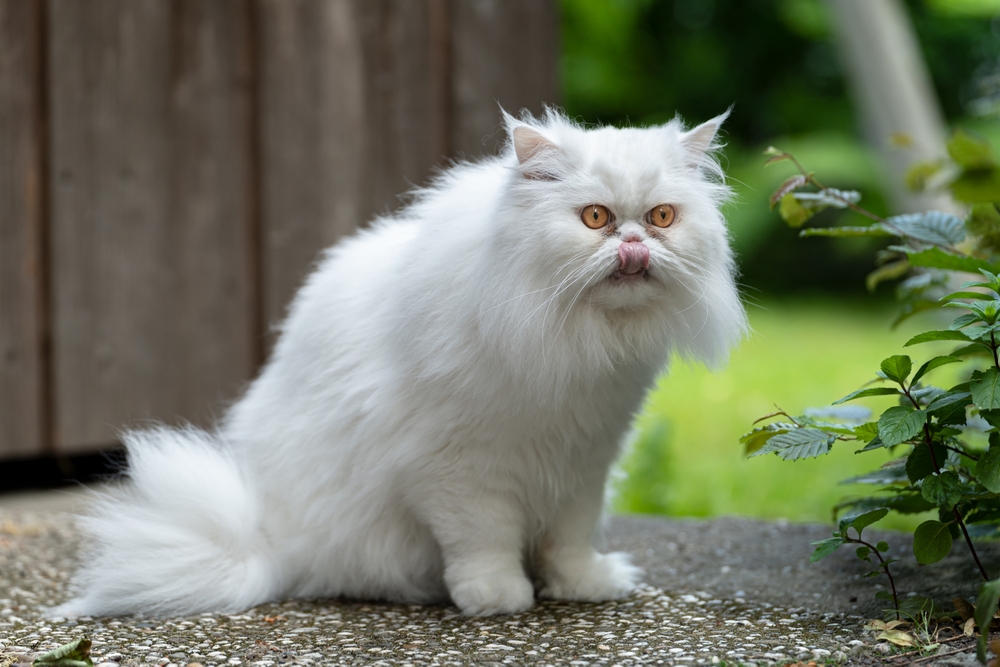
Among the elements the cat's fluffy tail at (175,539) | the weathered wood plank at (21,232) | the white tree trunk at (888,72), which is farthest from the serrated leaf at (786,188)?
the white tree trunk at (888,72)

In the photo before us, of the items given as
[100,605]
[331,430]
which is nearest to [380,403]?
[331,430]

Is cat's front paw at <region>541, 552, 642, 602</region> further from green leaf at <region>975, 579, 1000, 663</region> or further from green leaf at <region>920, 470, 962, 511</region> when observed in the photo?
green leaf at <region>975, 579, 1000, 663</region>

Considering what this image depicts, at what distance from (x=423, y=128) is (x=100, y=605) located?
244cm

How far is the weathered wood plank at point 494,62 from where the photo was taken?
4.09 m

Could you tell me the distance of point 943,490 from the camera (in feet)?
6.53

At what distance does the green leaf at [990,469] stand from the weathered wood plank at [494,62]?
8.54 feet

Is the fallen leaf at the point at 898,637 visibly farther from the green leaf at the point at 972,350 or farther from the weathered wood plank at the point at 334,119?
the weathered wood plank at the point at 334,119

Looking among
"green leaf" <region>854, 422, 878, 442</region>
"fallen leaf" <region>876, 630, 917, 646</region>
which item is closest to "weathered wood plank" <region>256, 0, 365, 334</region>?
"green leaf" <region>854, 422, 878, 442</region>

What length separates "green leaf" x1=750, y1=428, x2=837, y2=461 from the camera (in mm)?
2082

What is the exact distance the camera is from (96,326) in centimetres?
364

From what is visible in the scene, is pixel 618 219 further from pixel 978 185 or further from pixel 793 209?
pixel 978 185

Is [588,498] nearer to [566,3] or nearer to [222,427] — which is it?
[222,427]

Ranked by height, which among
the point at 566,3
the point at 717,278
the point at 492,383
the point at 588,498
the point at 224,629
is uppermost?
the point at 566,3

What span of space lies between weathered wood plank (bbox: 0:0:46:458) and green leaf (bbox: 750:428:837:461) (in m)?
2.72
